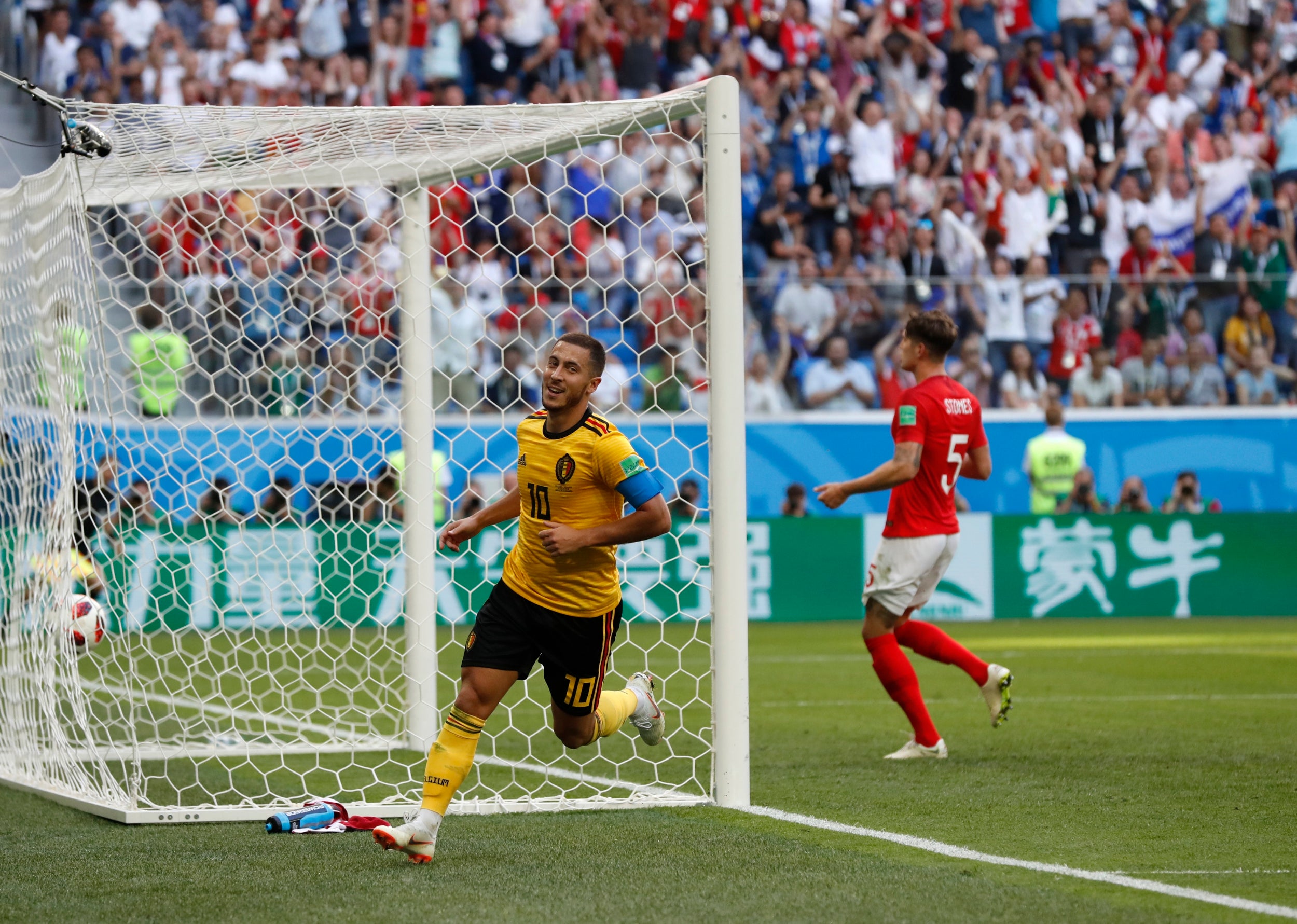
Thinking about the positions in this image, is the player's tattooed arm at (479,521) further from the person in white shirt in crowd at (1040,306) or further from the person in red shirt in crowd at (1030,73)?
the person in red shirt in crowd at (1030,73)

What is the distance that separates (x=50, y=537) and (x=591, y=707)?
284 cm

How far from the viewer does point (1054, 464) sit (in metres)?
16.3

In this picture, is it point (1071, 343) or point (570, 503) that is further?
point (1071, 343)

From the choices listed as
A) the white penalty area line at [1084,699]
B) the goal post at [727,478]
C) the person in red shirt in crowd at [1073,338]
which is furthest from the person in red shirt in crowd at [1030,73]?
the goal post at [727,478]

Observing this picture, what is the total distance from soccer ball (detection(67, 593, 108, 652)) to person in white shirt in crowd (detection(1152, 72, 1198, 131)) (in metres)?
16.0

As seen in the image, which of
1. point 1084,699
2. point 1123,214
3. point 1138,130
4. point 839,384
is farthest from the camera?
point 1138,130

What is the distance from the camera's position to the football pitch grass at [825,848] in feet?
14.5

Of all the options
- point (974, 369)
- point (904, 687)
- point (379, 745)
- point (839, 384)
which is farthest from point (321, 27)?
point (904, 687)

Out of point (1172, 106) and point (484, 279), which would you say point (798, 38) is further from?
point (484, 279)

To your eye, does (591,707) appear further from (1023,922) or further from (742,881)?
(1023,922)

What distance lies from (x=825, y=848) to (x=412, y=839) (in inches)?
52.2

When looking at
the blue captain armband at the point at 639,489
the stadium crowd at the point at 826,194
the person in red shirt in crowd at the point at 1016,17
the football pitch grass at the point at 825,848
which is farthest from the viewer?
the person in red shirt in crowd at the point at 1016,17

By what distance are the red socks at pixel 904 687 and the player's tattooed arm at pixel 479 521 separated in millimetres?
2383

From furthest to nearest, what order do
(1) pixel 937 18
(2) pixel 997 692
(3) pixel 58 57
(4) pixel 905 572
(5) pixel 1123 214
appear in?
(1) pixel 937 18 → (5) pixel 1123 214 → (3) pixel 58 57 → (2) pixel 997 692 → (4) pixel 905 572
